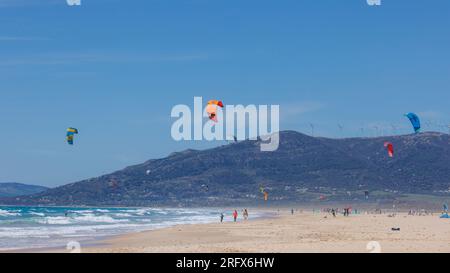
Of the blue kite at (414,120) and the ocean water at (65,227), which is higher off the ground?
the blue kite at (414,120)

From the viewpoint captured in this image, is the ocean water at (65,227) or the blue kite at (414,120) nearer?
the ocean water at (65,227)

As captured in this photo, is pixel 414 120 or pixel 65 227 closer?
pixel 414 120

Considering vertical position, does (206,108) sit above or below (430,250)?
above

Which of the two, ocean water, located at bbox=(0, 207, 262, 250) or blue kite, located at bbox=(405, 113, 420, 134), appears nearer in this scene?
ocean water, located at bbox=(0, 207, 262, 250)

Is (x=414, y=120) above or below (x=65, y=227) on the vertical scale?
above

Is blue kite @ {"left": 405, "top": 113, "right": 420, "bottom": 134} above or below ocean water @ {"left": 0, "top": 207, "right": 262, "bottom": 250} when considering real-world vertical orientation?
above

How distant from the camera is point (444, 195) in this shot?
190 metres
